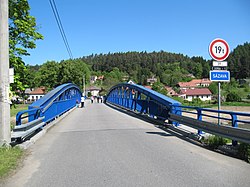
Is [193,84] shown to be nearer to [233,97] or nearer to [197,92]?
[197,92]

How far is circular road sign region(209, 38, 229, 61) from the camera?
26.2 ft

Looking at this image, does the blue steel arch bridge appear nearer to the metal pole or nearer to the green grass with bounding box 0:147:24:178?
the metal pole

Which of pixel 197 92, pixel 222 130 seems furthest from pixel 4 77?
pixel 197 92

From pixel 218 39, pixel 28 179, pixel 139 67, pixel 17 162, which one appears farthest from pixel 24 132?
pixel 139 67

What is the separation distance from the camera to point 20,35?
11.4 m

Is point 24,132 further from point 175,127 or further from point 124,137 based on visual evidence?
point 175,127

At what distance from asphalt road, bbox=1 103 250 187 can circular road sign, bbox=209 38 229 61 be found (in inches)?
104

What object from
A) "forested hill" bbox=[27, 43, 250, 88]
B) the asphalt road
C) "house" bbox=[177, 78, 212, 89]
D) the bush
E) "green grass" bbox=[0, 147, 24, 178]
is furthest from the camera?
"house" bbox=[177, 78, 212, 89]

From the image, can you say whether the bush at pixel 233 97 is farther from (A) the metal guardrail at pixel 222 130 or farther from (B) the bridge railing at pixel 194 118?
(A) the metal guardrail at pixel 222 130

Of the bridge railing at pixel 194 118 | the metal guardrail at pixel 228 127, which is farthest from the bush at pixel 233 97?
the metal guardrail at pixel 228 127

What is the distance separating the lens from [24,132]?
718 cm

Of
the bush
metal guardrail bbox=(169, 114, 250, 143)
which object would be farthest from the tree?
the bush

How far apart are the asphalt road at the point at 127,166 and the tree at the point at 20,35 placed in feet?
14.0

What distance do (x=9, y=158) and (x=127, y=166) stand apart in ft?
7.93
